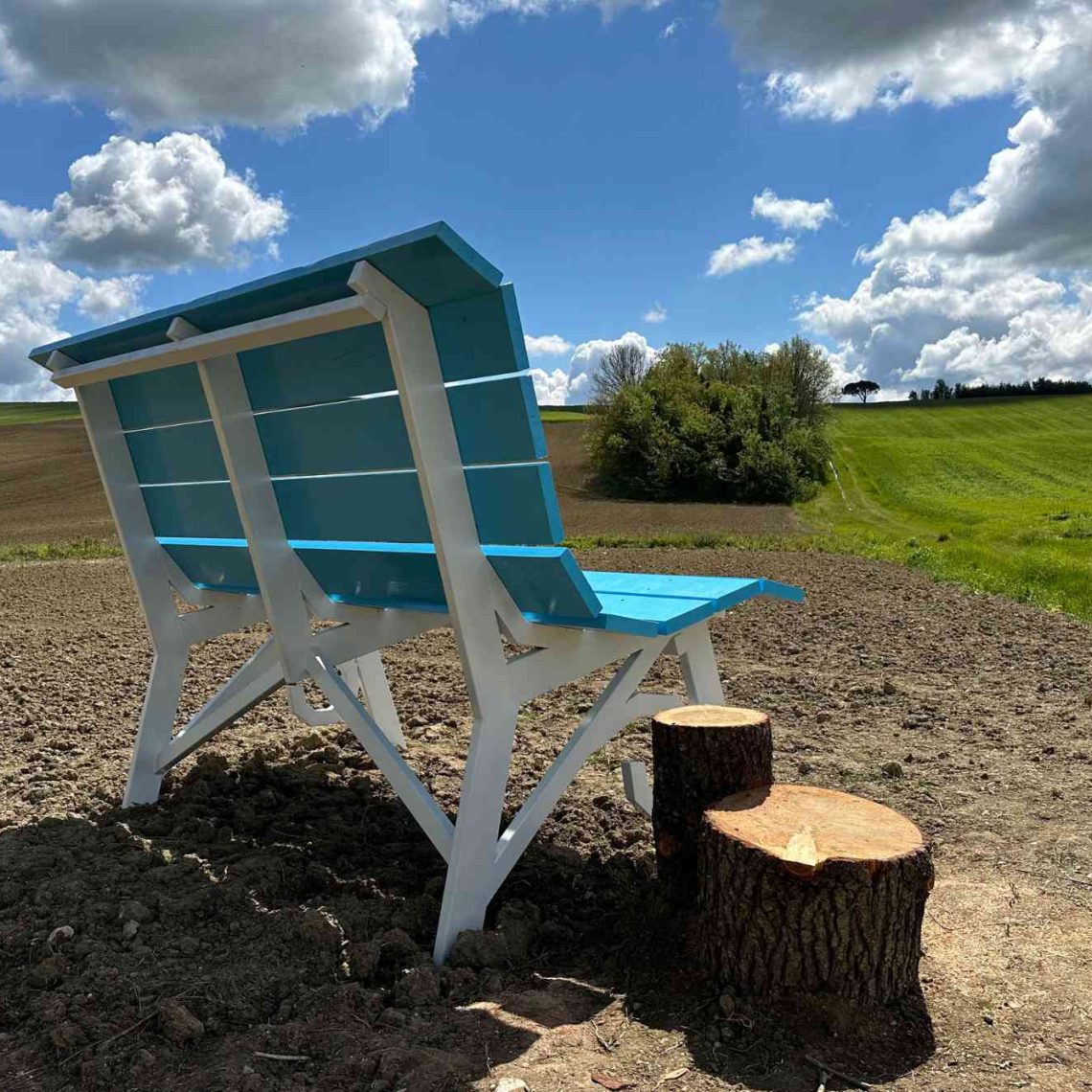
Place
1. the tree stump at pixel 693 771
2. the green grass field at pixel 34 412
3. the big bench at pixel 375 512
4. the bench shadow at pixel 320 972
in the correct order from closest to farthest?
the bench shadow at pixel 320 972 < the big bench at pixel 375 512 < the tree stump at pixel 693 771 < the green grass field at pixel 34 412

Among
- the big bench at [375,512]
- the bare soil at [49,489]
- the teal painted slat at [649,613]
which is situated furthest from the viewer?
the bare soil at [49,489]

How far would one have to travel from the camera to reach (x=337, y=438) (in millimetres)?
3029

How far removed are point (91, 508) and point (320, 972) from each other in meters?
30.6

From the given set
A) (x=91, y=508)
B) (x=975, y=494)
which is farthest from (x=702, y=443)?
(x=91, y=508)

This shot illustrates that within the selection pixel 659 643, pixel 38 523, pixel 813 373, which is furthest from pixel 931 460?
pixel 659 643

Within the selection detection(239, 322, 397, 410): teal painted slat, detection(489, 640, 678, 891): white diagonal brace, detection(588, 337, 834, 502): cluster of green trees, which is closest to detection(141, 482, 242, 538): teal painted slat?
detection(239, 322, 397, 410): teal painted slat

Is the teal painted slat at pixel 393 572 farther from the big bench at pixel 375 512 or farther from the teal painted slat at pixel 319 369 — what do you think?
the teal painted slat at pixel 319 369

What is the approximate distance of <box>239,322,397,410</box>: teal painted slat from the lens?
2732 millimetres

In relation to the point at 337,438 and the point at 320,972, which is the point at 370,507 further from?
the point at 320,972

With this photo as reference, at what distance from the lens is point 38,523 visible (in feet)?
86.5

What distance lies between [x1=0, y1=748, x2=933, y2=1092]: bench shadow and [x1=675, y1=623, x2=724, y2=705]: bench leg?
0.64 meters

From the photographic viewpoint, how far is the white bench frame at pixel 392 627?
258 centimetres

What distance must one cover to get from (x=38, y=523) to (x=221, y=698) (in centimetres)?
2573

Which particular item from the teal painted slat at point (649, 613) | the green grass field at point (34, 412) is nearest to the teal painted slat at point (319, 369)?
the teal painted slat at point (649, 613)
